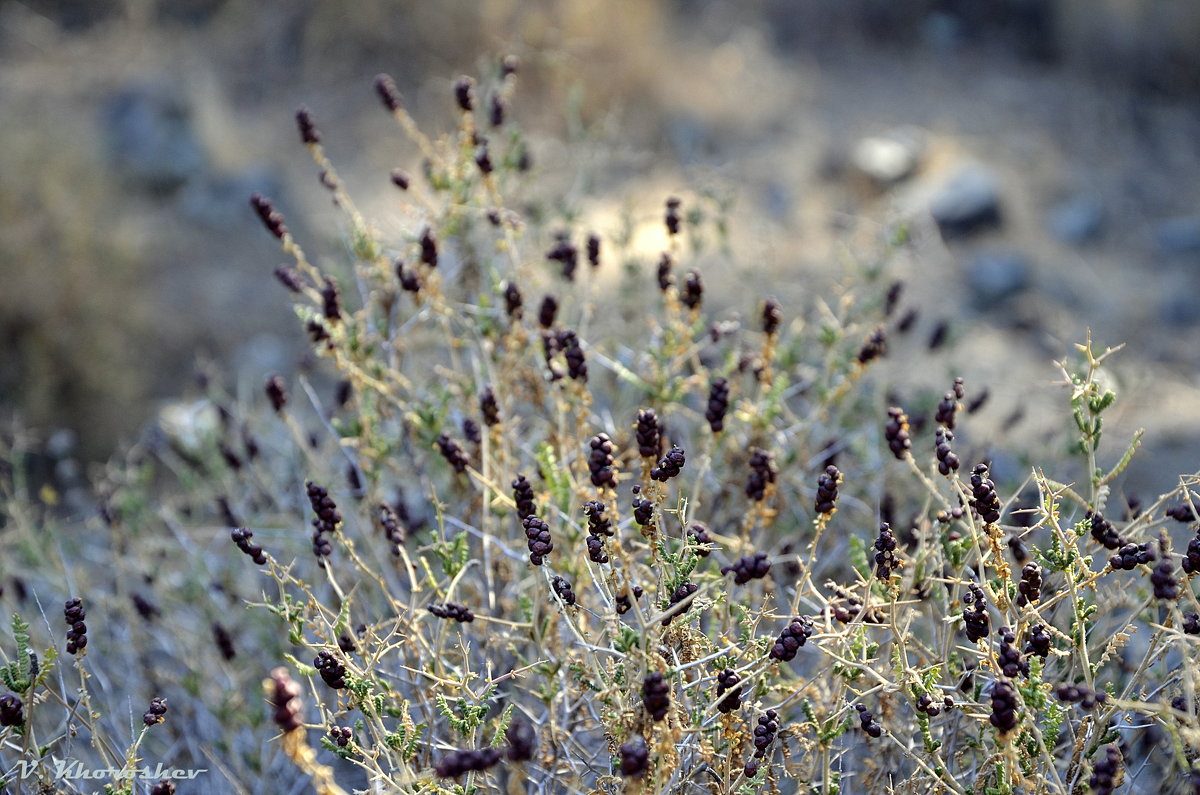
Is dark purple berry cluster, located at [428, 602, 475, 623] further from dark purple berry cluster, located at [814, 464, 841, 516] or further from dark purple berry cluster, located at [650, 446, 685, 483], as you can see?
dark purple berry cluster, located at [814, 464, 841, 516]

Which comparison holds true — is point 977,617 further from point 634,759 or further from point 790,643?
point 634,759

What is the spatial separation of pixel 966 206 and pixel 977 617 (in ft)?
14.2

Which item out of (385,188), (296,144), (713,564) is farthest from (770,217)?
(713,564)

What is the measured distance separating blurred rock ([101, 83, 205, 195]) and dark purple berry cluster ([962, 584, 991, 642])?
5241mm

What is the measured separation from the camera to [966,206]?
5352mm

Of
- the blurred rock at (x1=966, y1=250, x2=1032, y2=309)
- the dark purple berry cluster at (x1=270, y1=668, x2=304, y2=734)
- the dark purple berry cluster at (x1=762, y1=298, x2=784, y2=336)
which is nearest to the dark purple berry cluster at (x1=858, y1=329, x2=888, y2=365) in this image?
the dark purple berry cluster at (x1=762, y1=298, x2=784, y2=336)

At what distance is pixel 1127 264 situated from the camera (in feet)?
16.9

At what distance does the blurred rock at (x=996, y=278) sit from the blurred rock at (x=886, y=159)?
900 millimetres

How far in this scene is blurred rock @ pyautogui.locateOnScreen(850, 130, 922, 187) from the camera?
5664mm

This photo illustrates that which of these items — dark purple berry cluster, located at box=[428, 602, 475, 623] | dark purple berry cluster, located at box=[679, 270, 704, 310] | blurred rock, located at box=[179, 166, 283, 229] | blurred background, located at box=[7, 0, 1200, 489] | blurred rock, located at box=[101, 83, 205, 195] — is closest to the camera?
dark purple berry cluster, located at box=[428, 602, 475, 623]

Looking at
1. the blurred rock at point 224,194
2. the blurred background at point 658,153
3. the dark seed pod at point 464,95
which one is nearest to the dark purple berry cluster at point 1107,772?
the dark seed pod at point 464,95

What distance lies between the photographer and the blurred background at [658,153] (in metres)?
4.32

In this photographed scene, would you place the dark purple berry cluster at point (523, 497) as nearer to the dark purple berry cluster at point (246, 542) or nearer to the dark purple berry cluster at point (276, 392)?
the dark purple berry cluster at point (246, 542)

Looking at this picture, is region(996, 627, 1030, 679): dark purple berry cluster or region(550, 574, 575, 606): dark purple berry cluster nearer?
region(996, 627, 1030, 679): dark purple berry cluster
